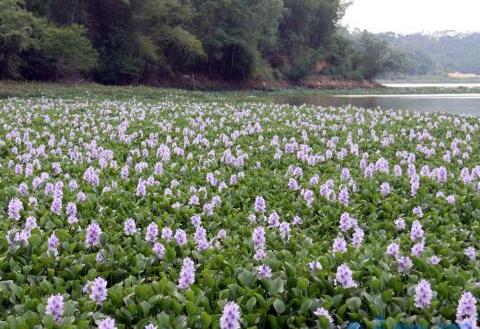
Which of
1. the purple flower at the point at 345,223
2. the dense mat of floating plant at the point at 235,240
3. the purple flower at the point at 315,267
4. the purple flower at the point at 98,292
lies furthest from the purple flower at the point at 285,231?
the purple flower at the point at 98,292

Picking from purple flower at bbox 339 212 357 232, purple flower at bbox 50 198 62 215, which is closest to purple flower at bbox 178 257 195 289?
purple flower at bbox 339 212 357 232

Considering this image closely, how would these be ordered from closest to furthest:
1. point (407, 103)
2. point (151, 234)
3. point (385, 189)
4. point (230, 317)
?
point (230, 317), point (151, 234), point (385, 189), point (407, 103)

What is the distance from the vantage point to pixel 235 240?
12.1 feet

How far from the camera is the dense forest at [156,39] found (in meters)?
27.4

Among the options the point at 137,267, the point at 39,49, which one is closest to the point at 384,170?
the point at 137,267

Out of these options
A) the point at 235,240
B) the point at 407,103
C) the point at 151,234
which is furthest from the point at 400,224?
the point at 407,103

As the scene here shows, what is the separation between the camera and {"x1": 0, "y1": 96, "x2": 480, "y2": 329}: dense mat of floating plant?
2.62 meters

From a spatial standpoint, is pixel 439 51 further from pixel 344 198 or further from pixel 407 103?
pixel 344 198

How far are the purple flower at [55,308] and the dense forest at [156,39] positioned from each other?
931 inches

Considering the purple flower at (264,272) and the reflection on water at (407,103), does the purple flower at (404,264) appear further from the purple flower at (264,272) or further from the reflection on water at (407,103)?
the reflection on water at (407,103)

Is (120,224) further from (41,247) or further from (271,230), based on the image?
(271,230)

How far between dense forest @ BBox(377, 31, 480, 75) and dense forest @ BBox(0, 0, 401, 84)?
50.4m

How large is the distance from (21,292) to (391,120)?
449 inches

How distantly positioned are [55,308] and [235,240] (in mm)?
1460
